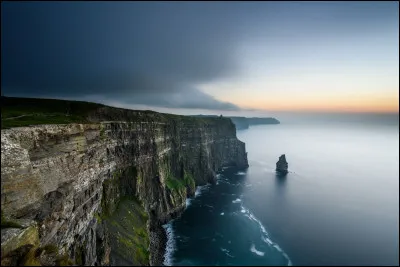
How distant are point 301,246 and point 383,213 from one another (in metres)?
50.8

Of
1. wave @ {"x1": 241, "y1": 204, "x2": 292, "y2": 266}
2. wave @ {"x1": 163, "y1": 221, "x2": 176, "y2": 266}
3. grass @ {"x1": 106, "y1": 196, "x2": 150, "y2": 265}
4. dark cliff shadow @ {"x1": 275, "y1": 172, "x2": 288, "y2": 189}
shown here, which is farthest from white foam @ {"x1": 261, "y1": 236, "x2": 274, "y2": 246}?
dark cliff shadow @ {"x1": 275, "y1": 172, "x2": 288, "y2": 189}

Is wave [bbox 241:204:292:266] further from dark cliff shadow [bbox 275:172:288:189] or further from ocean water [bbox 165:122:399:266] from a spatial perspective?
dark cliff shadow [bbox 275:172:288:189]

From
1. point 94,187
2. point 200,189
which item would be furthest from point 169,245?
point 200,189

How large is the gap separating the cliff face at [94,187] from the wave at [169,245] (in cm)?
182

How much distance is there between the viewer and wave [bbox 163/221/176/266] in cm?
6797

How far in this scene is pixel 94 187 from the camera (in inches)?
2136

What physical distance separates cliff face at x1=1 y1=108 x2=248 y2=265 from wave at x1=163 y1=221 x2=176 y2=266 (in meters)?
1.82

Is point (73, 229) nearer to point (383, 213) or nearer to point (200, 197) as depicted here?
point (200, 197)

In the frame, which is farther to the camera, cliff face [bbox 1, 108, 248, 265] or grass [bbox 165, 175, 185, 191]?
grass [bbox 165, 175, 185, 191]

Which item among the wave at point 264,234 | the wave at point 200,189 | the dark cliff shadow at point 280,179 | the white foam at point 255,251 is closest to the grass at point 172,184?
the wave at point 200,189

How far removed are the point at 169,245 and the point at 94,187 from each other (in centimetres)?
3412

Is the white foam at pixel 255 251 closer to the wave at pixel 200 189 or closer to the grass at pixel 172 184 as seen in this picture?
the grass at pixel 172 184

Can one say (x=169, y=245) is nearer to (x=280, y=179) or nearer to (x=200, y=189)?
(x=200, y=189)

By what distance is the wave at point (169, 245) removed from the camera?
6797 centimetres
